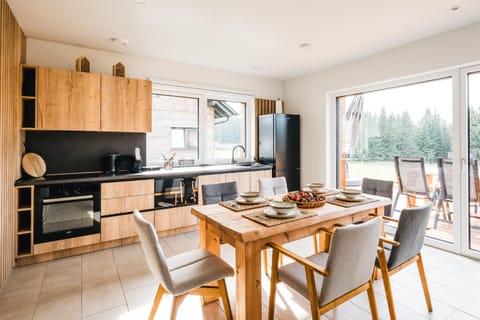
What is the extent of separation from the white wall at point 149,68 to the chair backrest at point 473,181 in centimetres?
330

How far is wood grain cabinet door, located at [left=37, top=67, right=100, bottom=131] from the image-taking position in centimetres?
290

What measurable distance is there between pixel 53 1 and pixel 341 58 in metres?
3.61

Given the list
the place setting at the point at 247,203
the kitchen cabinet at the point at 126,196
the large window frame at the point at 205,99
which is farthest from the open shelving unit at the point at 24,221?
the place setting at the point at 247,203

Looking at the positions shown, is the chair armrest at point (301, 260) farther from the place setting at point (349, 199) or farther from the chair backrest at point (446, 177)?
the chair backrest at point (446, 177)

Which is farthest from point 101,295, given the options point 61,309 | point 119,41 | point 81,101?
point 119,41

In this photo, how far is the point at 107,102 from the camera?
3.25 metres

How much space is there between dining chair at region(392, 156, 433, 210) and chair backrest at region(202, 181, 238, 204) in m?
2.43

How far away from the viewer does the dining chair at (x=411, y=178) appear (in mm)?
3316

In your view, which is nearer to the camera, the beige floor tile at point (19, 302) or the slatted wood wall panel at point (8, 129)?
the beige floor tile at point (19, 302)

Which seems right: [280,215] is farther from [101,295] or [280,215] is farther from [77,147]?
[77,147]

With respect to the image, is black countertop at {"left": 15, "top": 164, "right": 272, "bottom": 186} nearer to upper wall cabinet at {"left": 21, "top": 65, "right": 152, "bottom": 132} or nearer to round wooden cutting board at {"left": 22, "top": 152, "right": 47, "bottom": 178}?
round wooden cutting board at {"left": 22, "top": 152, "right": 47, "bottom": 178}

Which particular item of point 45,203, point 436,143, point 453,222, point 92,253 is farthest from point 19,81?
point 453,222

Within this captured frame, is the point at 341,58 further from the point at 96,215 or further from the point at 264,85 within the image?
the point at 96,215

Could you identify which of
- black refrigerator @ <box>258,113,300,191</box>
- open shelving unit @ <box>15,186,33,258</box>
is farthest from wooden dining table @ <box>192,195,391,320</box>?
black refrigerator @ <box>258,113,300,191</box>
